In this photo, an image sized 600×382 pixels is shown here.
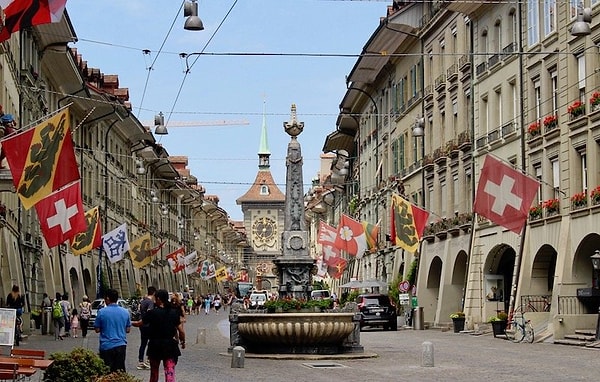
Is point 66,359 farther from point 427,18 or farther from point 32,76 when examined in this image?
point 427,18

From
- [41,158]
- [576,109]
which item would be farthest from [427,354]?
[576,109]

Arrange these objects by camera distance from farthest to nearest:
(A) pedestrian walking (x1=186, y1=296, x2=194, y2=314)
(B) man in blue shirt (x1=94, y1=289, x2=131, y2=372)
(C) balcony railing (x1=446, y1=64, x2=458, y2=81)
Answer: (A) pedestrian walking (x1=186, y1=296, x2=194, y2=314) → (C) balcony railing (x1=446, y1=64, x2=458, y2=81) → (B) man in blue shirt (x1=94, y1=289, x2=131, y2=372)

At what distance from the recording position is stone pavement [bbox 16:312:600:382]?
78.2ft

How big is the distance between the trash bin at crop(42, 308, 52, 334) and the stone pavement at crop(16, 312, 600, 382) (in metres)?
8.55

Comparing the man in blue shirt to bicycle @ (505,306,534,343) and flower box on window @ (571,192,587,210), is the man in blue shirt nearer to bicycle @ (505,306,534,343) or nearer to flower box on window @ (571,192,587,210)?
flower box on window @ (571,192,587,210)

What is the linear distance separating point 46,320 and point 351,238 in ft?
50.3

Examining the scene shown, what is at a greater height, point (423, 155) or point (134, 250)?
point (423, 155)

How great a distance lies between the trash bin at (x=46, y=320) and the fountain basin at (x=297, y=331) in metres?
17.2

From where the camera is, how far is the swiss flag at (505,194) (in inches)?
1331

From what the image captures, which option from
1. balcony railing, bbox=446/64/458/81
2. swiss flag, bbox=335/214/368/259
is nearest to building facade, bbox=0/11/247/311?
swiss flag, bbox=335/214/368/259

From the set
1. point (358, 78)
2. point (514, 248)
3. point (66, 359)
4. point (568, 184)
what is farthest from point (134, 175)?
point (66, 359)

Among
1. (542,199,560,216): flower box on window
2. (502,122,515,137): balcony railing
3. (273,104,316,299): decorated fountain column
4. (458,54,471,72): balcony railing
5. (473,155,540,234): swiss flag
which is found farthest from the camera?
(458,54,471,72): balcony railing

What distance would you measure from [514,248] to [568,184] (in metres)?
6.39

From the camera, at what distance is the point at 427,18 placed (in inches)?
2370
